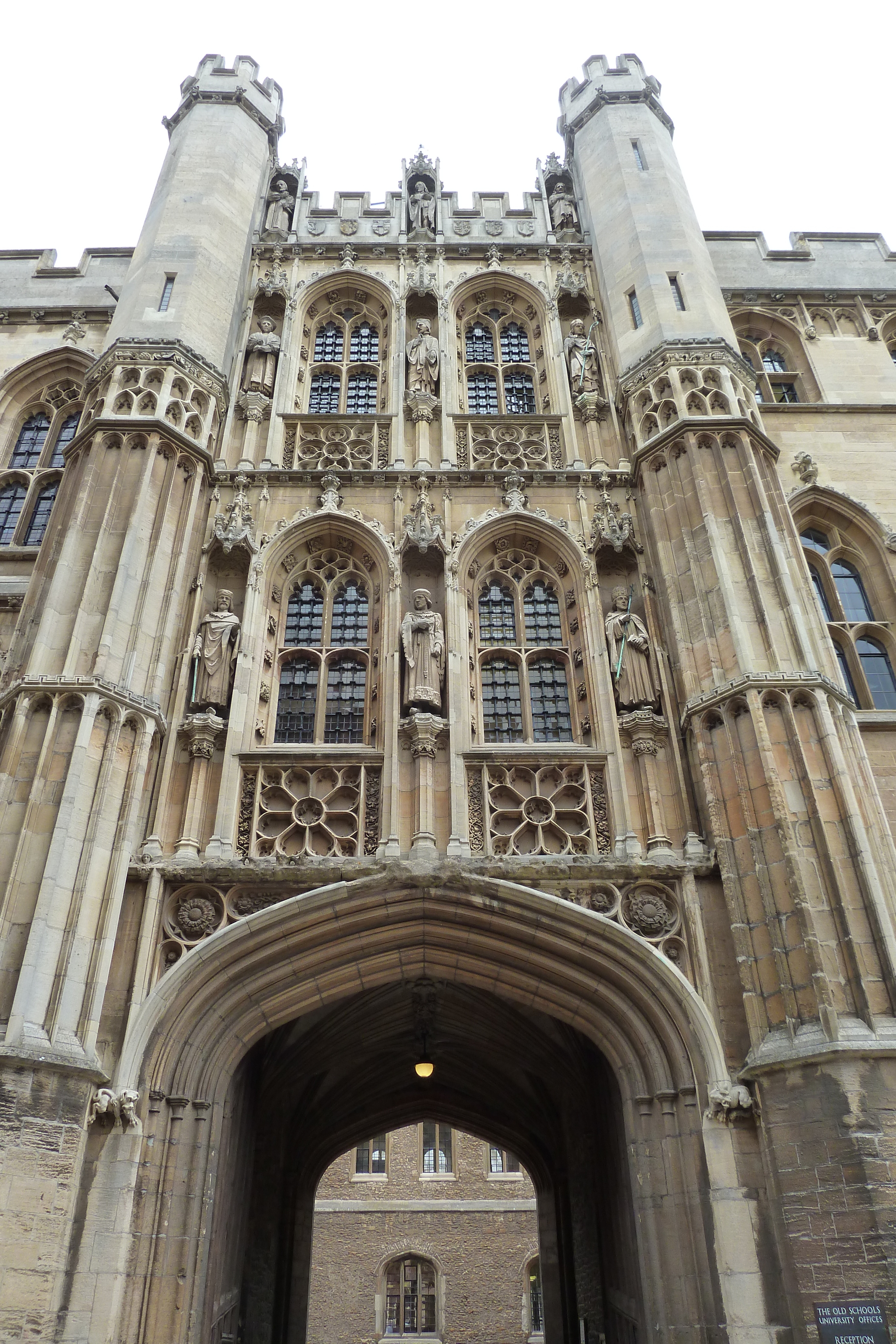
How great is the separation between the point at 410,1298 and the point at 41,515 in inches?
1019

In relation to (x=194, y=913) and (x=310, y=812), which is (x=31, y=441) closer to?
(x=310, y=812)

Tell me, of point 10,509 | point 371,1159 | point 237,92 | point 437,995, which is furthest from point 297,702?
point 371,1159

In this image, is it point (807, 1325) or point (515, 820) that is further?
point (515, 820)

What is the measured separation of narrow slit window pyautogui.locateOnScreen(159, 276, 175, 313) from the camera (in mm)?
15570

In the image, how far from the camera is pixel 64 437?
17641 mm

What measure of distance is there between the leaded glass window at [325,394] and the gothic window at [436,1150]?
77.2 feet

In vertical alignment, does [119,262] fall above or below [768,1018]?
above

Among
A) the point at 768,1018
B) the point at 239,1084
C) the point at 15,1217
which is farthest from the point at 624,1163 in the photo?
the point at 15,1217

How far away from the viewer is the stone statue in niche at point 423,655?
40.2ft

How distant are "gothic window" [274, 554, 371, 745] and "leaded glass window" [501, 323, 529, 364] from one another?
5617mm

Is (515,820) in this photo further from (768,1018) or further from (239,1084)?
(239,1084)

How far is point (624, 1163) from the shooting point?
40.7 ft

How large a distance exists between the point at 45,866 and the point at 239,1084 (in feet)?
13.6

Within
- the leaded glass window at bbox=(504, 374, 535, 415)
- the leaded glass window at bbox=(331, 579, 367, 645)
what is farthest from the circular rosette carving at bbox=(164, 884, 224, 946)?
the leaded glass window at bbox=(504, 374, 535, 415)
